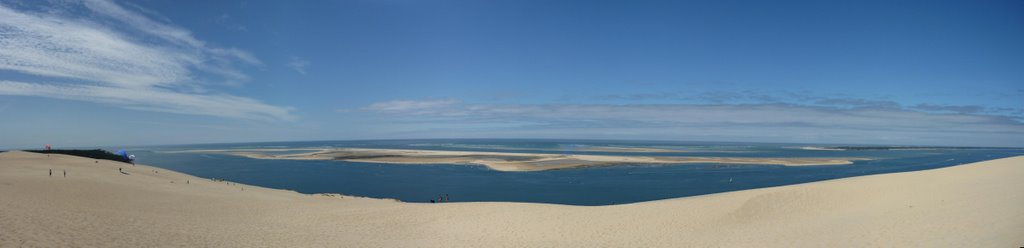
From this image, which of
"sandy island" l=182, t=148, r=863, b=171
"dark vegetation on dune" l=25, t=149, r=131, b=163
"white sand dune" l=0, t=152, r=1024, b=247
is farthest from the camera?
"sandy island" l=182, t=148, r=863, b=171

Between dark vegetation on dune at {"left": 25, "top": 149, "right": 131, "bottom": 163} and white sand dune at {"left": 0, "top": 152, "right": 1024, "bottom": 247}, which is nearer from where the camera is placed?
white sand dune at {"left": 0, "top": 152, "right": 1024, "bottom": 247}

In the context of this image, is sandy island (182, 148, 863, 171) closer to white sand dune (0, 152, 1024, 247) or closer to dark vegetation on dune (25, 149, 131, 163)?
dark vegetation on dune (25, 149, 131, 163)

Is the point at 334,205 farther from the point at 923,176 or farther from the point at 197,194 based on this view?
the point at 923,176

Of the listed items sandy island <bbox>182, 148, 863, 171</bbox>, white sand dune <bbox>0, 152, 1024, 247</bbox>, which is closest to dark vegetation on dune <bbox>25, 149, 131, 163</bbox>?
white sand dune <bbox>0, 152, 1024, 247</bbox>

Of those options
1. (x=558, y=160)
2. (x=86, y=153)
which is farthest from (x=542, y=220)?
(x=86, y=153)

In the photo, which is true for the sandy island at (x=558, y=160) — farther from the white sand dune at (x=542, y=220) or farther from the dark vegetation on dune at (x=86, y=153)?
the white sand dune at (x=542, y=220)

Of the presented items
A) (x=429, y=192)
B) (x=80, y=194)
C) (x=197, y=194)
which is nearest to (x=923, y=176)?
(x=429, y=192)

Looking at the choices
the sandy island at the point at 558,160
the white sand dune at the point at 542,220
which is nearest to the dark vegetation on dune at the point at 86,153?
the white sand dune at the point at 542,220

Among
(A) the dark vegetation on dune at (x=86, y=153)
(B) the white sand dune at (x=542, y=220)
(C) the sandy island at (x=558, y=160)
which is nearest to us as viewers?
(B) the white sand dune at (x=542, y=220)

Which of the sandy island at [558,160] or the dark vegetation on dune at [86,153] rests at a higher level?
the dark vegetation on dune at [86,153]

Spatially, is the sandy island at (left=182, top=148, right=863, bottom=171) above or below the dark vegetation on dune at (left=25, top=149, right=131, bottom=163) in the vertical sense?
below
